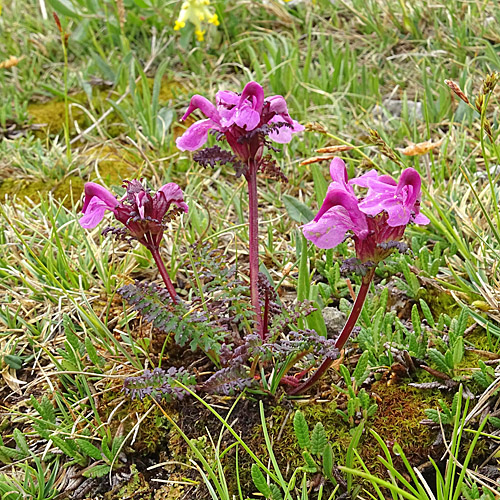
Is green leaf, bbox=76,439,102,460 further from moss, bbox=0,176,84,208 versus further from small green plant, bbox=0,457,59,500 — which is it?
moss, bbox=0,176,84,208

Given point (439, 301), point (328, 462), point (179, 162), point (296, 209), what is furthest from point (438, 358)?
point (179, 162)

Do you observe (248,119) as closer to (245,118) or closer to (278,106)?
(245,118)

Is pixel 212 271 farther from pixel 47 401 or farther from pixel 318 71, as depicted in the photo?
pixel 318 71

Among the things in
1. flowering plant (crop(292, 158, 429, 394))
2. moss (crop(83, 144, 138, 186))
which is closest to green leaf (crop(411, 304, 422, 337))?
flowering plant (crop(292, 158, 429, 394))

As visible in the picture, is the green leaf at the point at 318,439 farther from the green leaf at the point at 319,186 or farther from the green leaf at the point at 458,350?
the green leaf at the point at 319,186

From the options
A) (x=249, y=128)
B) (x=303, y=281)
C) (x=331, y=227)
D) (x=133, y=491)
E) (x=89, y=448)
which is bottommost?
(x=133, y=491)

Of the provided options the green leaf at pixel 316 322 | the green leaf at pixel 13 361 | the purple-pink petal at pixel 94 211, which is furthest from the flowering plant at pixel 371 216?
the green leaf at pixel 13 361
